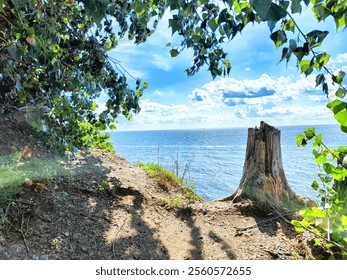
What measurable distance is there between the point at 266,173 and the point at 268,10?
288 centimetres

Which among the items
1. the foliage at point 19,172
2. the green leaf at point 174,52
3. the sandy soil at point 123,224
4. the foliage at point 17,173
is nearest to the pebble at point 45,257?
the sandy soil at point 123,224

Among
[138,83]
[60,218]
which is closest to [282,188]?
[138,83]

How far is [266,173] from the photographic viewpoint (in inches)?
131

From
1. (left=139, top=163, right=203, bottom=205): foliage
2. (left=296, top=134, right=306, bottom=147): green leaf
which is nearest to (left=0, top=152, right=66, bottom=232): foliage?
(left=139, top=163, right=203, bottom=205): foliage

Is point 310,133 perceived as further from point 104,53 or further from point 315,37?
point 104,53

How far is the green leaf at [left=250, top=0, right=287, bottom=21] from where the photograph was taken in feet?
2.03

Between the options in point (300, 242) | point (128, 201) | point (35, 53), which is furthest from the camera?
point (128, 201)

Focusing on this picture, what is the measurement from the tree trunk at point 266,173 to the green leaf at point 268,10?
2770 mm

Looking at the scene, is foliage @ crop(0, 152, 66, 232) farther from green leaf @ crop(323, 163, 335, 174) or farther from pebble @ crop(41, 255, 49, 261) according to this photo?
green leaf @ crop(323, 163, 335, 174)

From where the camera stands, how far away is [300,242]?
8.20 ft

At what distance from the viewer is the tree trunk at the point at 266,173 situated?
3240mm

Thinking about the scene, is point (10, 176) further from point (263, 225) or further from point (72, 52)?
point (263, 225)

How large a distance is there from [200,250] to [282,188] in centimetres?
148

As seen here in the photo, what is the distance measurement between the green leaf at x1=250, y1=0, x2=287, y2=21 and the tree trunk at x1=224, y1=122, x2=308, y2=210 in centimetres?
277
